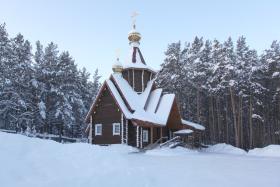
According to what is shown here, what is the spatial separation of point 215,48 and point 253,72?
681 cm

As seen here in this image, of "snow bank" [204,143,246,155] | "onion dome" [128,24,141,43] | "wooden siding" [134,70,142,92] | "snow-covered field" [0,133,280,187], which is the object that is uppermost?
"onion dome" [128,24,141,43]

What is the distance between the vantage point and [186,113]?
1946 inches

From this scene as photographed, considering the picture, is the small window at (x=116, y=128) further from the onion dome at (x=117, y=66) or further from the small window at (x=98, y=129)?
the onion dome at (x=117, y=66)

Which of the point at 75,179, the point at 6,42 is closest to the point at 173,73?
the point at 6,42

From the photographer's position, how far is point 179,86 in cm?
4653

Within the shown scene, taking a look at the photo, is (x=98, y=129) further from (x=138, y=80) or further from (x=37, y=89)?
(x=37, y=89)

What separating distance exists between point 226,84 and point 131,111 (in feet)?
63.7

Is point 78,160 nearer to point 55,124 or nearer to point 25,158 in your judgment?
point 25,158

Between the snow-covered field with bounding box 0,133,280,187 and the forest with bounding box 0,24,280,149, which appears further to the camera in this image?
the forest with bounding box 0,24,280,149

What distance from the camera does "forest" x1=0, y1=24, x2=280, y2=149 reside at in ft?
118

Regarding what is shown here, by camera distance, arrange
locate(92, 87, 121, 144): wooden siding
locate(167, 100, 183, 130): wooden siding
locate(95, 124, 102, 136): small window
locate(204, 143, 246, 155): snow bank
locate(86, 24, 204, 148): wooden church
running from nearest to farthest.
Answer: locate(86, 24, 204, 148): wooden church → locate(92, 87, 121, 144): wooden siding → locate(95, 124, 102, 136): small window → locate(204, 143, 246, 155): snow bank → locate(167, 100, 183, 130): wooden siding

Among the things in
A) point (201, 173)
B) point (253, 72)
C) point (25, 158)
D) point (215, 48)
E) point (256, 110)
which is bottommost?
point (201, 173)

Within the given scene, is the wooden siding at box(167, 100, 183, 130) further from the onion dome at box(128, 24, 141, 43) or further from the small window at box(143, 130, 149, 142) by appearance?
the onion dome at box(128, 24, 141, 43)

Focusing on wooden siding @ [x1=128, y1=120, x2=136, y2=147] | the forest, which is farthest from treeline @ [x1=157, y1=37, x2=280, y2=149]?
wooden siding @ [x1=128, y1=120, x2=136, y2=147]
